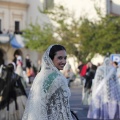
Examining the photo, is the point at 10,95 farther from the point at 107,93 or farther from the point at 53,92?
the point at 53,92

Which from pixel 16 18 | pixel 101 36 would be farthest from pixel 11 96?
pixel 16 18

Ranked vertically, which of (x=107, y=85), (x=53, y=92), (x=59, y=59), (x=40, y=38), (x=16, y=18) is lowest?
(x=107, y=85)

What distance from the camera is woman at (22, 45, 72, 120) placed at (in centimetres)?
548

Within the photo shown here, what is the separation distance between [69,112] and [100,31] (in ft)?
100

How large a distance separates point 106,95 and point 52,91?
8154 mm

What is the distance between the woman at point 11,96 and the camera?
1186cm

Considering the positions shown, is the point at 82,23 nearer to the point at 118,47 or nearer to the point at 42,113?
the point at 118,47

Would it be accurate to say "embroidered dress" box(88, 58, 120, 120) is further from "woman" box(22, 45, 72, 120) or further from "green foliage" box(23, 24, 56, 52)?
"green foliage" box(23, 24, 56, 52)

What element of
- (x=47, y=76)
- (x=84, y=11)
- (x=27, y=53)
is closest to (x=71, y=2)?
(x=84, y=11)

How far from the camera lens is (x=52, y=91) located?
551 cm

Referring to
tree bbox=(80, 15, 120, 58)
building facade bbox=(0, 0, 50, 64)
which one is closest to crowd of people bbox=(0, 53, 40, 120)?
tree bbox=(80, 15, 120, 58)

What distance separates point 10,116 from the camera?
12.0 metres

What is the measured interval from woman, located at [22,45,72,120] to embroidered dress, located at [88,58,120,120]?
7987 millimetres

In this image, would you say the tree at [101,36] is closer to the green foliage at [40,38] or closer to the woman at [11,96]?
the green foliage at [40,38]
